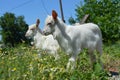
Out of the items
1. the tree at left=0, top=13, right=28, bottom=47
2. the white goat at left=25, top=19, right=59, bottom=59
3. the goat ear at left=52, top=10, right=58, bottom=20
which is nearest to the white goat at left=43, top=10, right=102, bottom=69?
the goat ear at left=52, top=10, right=58, bottom=20

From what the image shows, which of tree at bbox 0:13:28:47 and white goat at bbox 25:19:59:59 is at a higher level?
tree at bbox 0:13:28:47

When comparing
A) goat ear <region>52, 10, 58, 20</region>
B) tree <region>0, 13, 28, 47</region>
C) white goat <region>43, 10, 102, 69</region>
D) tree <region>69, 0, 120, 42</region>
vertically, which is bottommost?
white goat <region>43, 10, 102, 69</region>

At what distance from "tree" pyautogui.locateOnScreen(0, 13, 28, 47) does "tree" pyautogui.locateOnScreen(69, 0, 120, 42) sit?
19837 mm

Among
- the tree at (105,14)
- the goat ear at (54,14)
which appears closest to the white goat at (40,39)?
the goat ear at (54,14)

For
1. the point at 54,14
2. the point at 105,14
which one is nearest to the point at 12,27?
the point at 105,14

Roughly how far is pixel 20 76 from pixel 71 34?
4.34 m

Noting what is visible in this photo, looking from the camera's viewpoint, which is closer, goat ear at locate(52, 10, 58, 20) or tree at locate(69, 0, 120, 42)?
goat ear at locate(52, 10, 58, 20)

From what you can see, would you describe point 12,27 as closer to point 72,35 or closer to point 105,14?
point 105,14

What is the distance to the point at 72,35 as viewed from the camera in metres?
8.90

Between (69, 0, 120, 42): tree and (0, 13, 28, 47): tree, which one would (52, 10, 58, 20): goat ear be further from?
(0, 13, 28, 47): tree

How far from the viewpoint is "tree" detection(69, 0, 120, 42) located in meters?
38.1

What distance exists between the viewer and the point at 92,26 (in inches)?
378

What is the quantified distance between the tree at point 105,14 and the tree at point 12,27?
65.1ft

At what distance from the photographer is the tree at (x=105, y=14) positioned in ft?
125
